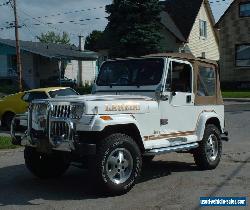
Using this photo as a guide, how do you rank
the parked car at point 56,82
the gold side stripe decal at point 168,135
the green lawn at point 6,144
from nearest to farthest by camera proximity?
the gold side stripe decal at point 168,135 → the green lawn at point 6,144 → the parked car at point 56,82

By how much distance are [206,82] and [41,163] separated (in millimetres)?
3477

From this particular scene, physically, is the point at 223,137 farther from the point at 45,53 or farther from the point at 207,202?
the point at 45,53

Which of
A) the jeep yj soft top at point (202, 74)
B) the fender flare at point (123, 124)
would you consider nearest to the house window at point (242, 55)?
the jeep yj soft top at point (202, 74)

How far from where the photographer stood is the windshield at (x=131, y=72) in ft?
27.7

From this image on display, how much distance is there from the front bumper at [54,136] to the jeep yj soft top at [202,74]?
2323mm

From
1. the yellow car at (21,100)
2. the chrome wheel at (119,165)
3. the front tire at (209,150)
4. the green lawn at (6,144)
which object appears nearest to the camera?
the chrome wheel at (119,165)

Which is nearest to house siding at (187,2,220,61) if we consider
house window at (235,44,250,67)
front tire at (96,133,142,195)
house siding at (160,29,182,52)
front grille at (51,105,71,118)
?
house siding at (160,29,182,52)

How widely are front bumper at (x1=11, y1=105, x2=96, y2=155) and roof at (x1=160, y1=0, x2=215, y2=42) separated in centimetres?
3733

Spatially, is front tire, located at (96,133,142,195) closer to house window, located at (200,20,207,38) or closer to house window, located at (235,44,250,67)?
house window, located at (235,44,250,67)

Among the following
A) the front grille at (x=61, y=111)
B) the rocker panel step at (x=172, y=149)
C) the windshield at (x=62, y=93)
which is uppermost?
the front grille at (x=61, y=111)

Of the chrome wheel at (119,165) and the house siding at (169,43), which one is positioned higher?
the house siding at (169,43)

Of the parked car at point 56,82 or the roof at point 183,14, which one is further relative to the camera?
the roof at point 183,14

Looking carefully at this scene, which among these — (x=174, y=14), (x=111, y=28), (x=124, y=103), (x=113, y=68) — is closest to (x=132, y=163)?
(x=124, y=103)

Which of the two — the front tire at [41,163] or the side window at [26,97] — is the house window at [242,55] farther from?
the front tire at [41,163]
